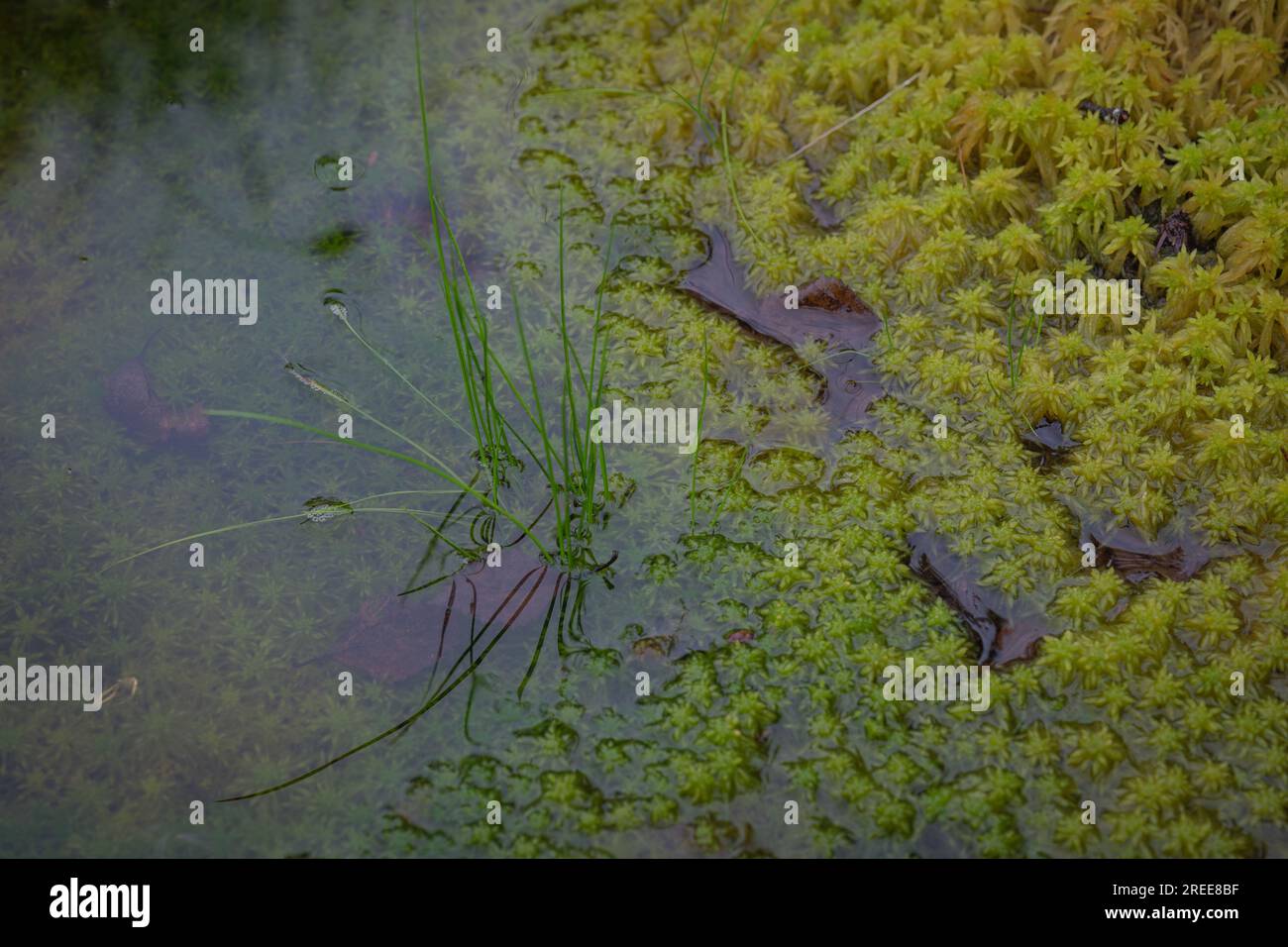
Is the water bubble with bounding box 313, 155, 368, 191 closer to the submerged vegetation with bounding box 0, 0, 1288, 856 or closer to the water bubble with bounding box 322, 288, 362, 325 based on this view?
the submerged vegetation with bounding box 0, 0, 1288, 856

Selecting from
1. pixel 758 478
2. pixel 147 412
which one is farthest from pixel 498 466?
pixel 147 412

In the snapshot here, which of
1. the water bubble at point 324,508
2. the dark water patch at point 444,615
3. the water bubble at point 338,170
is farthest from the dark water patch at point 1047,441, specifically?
the water bubble at point 338,170

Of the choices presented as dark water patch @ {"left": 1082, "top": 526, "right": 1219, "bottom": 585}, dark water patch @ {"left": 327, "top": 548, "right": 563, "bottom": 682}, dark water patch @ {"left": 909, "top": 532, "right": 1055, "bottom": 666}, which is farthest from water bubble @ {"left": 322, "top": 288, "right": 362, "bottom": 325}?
dark water patch @ {"left": 1082, "top": 526, "right": 1219, "bottom": 585}

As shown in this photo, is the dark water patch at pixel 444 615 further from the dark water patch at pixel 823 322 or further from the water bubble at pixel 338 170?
the water bubble at pixel 338 170

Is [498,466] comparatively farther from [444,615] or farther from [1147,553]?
[1147,553]
